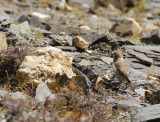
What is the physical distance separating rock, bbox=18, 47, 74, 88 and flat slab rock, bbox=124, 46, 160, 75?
2.97m

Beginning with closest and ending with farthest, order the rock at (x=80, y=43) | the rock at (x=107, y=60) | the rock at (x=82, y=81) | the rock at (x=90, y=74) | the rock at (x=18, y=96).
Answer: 1. the rock at (x=18, y=96)
2. the rock at (x=82, y=81)
3. the rock at (x=90, y=74)
4. the rock at (x=107, y=60)
5. the rock at (x=80, y=43)

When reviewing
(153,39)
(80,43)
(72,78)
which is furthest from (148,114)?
(153,39)

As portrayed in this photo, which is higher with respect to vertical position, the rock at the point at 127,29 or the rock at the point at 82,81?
the rock at the point at 82,81

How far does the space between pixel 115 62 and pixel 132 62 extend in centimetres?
174

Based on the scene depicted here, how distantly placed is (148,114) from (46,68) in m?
2.30

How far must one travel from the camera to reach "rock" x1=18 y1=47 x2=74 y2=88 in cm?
606

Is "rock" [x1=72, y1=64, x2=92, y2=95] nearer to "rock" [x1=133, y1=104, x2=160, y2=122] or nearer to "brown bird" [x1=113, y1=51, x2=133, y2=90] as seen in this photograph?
"brown bird" [x1=113, y1=51, x2=133, y2=90]

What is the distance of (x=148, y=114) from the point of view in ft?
17.1

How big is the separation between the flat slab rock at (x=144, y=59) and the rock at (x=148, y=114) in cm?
329

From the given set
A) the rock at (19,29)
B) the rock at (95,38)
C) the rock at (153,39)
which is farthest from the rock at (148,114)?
the rock at (153,39)

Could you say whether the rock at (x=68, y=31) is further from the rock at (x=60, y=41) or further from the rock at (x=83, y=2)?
the rock at (x=83, y=2)

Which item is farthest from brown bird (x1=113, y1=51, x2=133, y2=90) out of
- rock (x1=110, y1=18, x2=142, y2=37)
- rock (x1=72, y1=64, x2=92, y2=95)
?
rock (x1=110, y1=18, x2=142, y2=37)

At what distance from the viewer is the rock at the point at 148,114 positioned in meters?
5.05

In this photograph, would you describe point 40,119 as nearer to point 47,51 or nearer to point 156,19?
point 47,51
